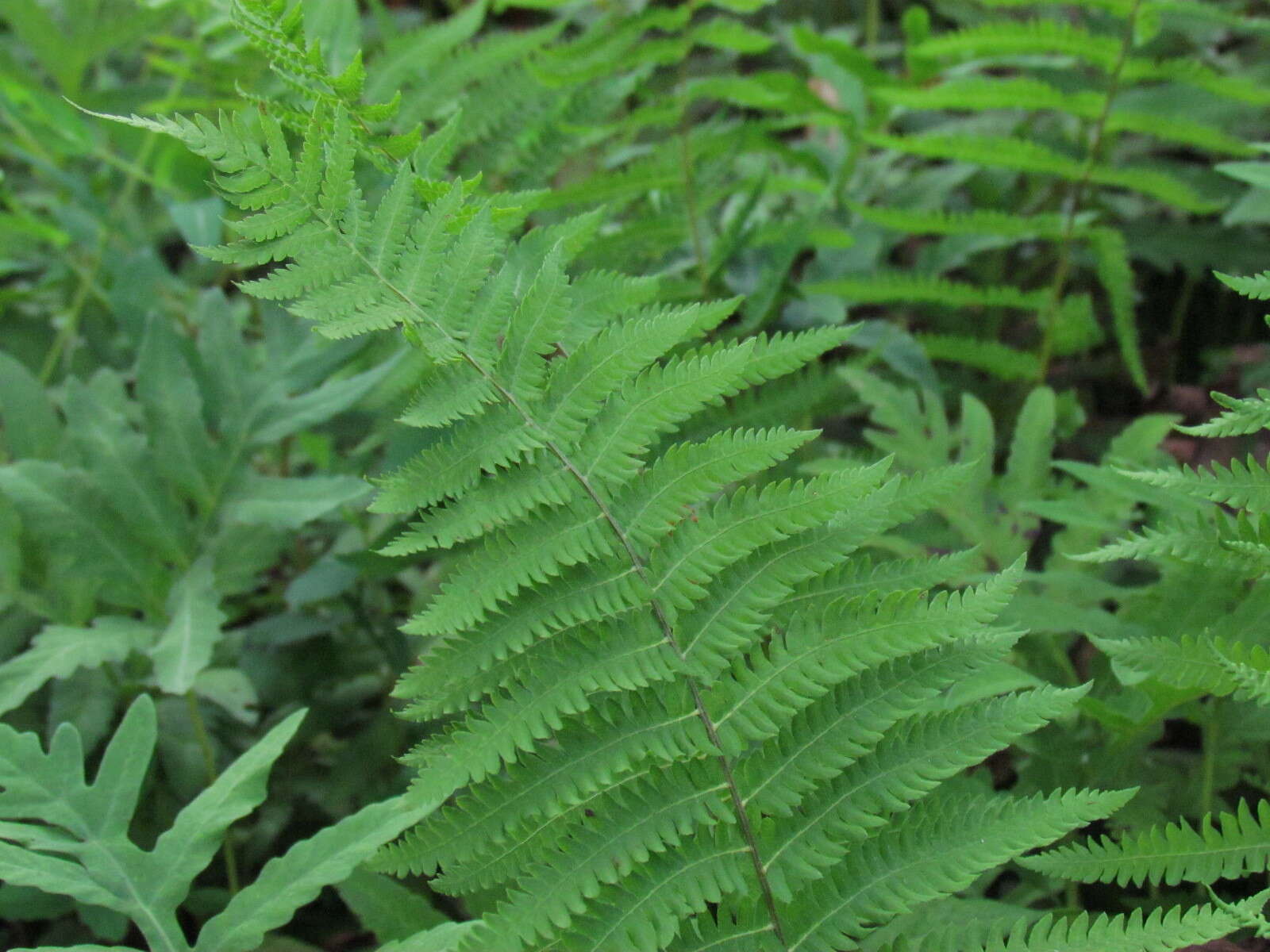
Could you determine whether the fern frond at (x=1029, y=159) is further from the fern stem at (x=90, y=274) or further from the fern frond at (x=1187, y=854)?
the fern stem at (x=90, y=274)

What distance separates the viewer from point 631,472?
2.99 ft

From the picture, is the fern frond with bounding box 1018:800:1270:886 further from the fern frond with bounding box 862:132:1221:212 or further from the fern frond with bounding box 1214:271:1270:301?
the fern frond with bounding box 862:132:1221:212

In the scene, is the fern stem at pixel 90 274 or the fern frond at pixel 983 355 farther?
the fern stem at pixel 90 274

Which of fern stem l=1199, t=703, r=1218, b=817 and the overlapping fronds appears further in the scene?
fern stem l=1199, t=703, r=1218, b=817

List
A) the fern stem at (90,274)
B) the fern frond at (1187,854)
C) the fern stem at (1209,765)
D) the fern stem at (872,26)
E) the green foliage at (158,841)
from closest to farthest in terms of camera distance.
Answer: the fern frond at (1187,854)
the green foliage at (158,841)
the fern stem at (1209,765)
the fern stem at (90,274)
the fern stem at (872,26)

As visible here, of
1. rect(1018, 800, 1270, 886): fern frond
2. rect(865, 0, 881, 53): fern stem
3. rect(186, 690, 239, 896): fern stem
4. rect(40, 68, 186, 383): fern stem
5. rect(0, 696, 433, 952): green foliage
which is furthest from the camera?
rect(865, 0, 881, 53): fern stem

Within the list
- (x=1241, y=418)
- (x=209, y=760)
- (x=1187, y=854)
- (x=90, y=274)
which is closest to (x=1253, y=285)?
(x=1241, y=418)

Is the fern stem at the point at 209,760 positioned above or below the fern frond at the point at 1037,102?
below

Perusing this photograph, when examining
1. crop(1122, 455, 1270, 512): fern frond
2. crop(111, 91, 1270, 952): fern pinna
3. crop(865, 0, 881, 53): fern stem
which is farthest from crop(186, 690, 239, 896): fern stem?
crop(865, 0, 881, 53): fern stem

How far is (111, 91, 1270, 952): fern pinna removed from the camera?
892 mm

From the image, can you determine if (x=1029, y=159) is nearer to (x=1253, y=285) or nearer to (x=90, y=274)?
(x=1253, y=285)

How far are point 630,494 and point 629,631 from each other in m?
0.11

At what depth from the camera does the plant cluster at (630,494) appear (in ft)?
2.97

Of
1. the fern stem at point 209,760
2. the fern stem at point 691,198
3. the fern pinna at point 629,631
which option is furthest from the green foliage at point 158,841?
the fern stem at point 691,198
